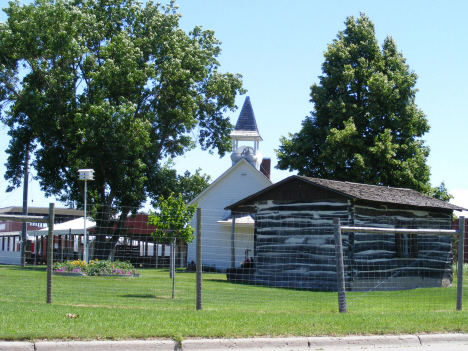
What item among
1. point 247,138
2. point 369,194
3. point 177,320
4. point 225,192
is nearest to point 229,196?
point 225,192

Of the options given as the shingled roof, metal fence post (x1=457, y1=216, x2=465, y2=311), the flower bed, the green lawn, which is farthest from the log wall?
the shingled roof

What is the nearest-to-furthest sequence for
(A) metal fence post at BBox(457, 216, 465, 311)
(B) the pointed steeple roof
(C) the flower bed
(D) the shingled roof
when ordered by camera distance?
(A) metal fence post at BBox(457, 216, 465, 311) < (C) the flower bed < (B) the pointed steeple roof < (D) the shingled roof

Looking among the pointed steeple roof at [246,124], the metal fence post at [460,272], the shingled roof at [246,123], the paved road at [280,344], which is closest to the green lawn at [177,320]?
the paved road at [280,344]

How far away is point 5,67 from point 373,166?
2369 centimetres

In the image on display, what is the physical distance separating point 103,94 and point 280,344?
26.9 metres

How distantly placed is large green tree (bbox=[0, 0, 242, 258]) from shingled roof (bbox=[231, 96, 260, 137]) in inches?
76.7

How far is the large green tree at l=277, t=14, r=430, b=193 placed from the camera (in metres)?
33.5

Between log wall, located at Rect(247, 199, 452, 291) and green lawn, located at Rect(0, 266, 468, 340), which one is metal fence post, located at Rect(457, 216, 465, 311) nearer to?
green lawn, located at Rect(0, 266, 468, 340)

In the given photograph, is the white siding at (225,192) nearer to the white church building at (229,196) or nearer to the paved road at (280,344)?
the white church building at (229,196)

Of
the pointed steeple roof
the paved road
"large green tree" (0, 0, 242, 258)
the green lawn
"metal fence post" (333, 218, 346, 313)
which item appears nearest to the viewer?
the paved road

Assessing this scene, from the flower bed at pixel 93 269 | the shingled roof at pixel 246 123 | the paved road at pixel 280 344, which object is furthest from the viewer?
the shingled roof at pixel 246 123

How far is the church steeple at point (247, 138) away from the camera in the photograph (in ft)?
128

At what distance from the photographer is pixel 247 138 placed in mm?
39625

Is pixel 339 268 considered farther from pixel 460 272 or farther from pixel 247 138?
pixel 247 138
